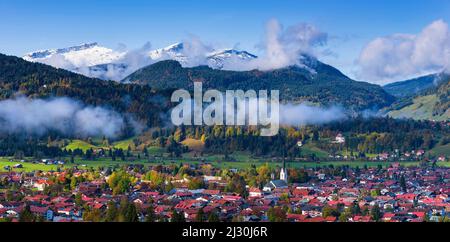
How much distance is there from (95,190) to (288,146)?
5534 cm

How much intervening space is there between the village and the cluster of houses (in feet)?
0.28

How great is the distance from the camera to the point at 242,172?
80.4m

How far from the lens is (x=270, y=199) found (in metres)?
59.6

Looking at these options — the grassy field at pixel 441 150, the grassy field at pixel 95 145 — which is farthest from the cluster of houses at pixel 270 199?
the grassy field at pixel 95 145

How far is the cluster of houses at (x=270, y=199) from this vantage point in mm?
48219

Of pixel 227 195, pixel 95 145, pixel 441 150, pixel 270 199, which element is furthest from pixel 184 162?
pixel 441 150

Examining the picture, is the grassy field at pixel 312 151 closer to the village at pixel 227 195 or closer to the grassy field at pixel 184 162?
the grassy field at pixel 184 162

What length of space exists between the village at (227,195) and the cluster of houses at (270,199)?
9 cm

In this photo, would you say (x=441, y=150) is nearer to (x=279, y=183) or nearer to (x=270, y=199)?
(x=279, y=183)

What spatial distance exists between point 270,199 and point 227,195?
14.2 feet
